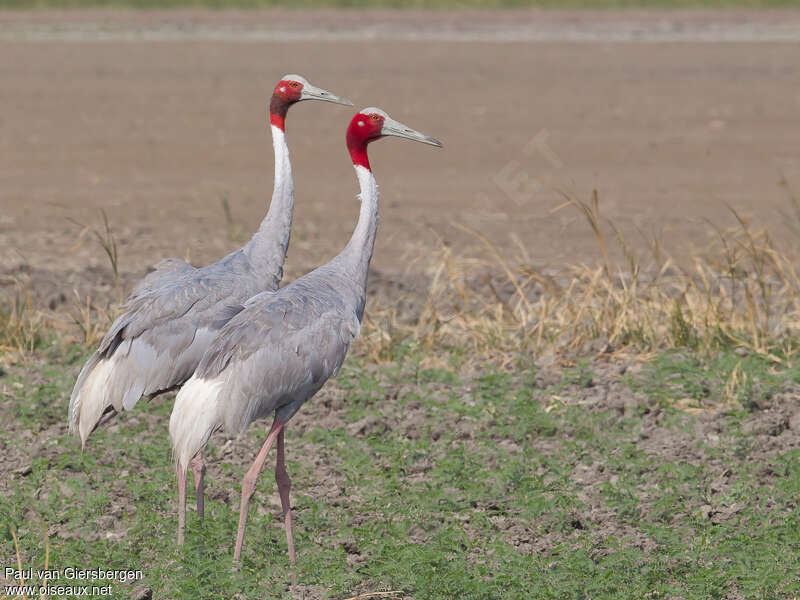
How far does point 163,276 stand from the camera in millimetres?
6059

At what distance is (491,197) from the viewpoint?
1245 centimetres

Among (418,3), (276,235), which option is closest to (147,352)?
(276,235)

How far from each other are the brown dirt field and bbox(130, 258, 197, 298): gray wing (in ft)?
8.53

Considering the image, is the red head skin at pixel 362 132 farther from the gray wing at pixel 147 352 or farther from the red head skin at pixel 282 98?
the gray wing at pixel 147 352

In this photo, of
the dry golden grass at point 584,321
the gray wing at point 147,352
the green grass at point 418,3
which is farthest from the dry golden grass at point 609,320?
the green grass at point 418,3

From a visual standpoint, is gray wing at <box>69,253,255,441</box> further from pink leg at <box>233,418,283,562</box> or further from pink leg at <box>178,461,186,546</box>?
pink leg at <box>233,418,283,562</box>

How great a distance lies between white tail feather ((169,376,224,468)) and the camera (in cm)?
511

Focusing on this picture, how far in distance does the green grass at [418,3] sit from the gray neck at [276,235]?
18595 mm

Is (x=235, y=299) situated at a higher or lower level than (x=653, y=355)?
higher

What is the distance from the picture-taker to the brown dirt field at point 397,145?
1093 centimetres

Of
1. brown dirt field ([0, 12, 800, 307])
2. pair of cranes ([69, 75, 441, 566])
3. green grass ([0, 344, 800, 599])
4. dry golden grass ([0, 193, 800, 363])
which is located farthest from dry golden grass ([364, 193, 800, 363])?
pair of cranes ([69, 75, 441, 566])

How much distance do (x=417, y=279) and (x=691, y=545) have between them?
426 centimetres

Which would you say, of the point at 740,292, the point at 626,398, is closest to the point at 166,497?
the point at 626,398

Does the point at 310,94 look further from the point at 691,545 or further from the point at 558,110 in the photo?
the point at 558,110
